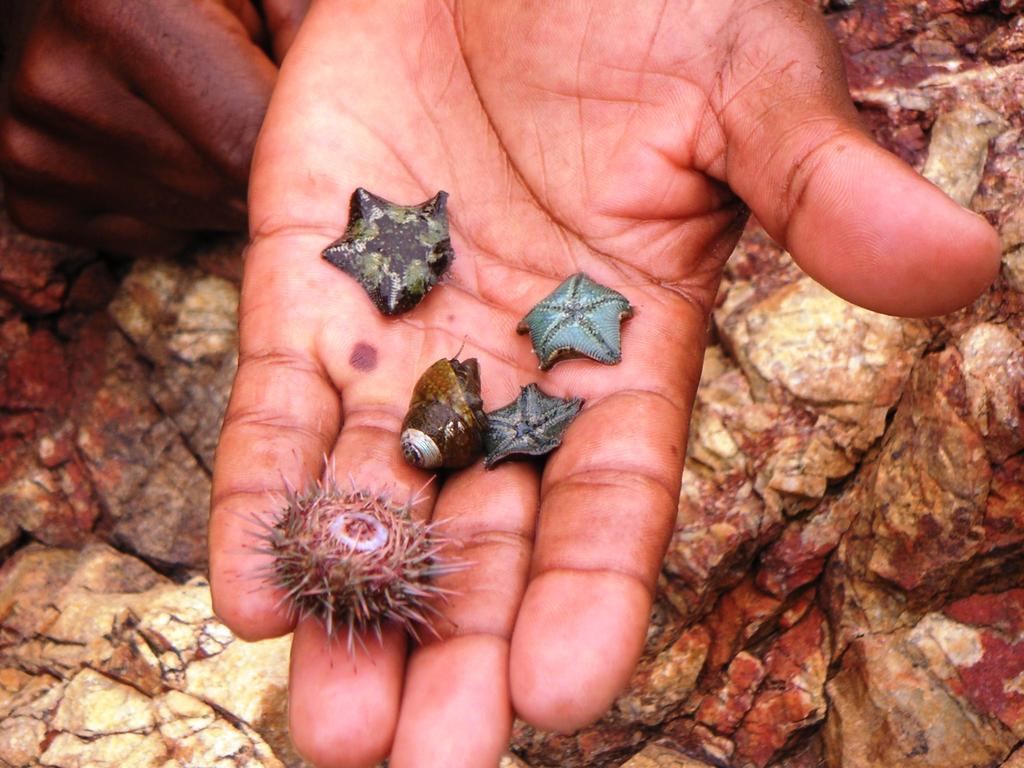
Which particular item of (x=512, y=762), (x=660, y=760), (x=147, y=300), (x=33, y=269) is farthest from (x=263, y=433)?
(x=33, y=269)

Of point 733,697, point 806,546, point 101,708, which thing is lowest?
point 101,708

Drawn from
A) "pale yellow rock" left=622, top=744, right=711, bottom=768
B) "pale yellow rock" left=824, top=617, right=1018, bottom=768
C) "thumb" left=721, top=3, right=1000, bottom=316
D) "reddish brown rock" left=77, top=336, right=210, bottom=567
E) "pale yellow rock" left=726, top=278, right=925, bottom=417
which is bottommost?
"reddish brown rock" left=77, top=336, right=210, bottom=567

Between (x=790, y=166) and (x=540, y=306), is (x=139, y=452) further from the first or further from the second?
(x=790, y=166)

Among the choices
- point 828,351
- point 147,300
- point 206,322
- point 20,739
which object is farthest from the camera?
point 147,300

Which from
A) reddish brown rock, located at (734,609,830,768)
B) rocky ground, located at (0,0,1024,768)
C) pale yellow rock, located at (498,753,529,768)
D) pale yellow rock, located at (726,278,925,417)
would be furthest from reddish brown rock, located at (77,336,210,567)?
pale yellow rock, located at (726,278,925,417)

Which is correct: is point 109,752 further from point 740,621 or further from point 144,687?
point 740,621

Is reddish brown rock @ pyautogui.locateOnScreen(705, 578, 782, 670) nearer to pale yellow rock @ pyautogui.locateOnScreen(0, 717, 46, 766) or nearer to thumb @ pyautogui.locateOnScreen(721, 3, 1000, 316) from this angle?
thumb @ pyautogui.locateOnScreen(721, 3, 1000, 316)
